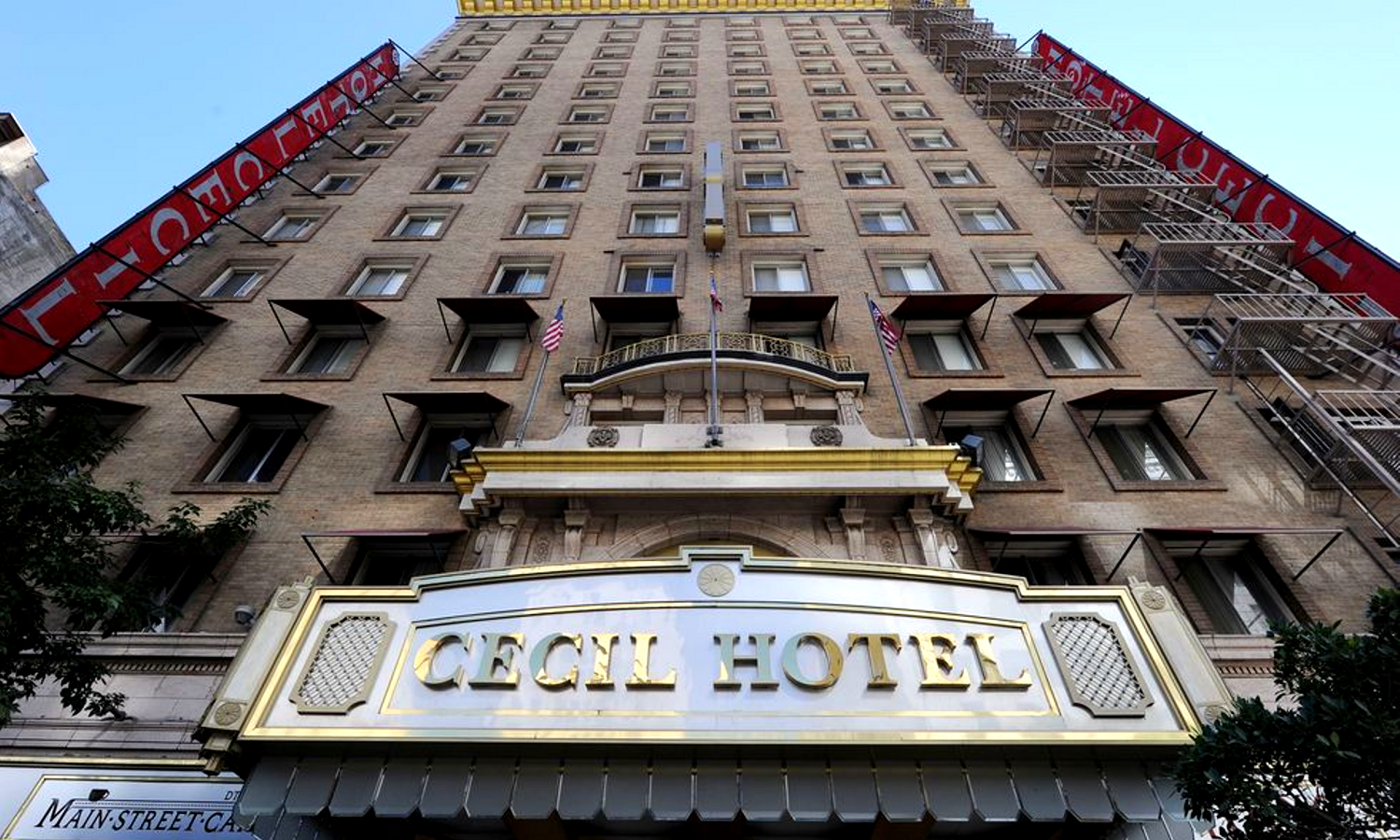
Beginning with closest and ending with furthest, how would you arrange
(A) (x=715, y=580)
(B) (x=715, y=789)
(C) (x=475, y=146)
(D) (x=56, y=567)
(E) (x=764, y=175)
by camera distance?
(B) (x=715, y=789) < (D) (x=56, y=567) < (A) (x=715, y=580) < (E) (x=764, y=175) < (C) (x=475, y=146)

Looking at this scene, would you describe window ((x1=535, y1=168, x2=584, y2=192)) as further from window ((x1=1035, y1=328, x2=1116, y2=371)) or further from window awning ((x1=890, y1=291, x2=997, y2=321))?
window ((x1=1035, y1=328, x2=1116, y2=371))

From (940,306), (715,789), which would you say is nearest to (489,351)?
(940,306)

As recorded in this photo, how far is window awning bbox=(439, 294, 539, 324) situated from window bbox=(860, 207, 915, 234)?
1130 centimetres

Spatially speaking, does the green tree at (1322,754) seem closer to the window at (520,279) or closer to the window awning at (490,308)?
the window awning at (490,308)

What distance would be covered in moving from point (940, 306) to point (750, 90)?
21.2 metres

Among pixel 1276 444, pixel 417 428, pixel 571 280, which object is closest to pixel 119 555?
pixel 417 428

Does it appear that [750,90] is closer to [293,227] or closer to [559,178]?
[559,178]

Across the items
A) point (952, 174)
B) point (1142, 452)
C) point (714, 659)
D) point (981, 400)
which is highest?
point (952, 174)

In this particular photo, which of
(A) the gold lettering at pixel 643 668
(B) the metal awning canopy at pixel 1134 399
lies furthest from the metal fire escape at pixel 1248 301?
(A) the gold lettering at pixel 643 668

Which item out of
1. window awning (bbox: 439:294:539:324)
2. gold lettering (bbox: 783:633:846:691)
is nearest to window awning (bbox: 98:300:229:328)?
window awning (bbox: 439:294:539:324)

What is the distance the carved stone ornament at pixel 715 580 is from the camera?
26.1 ft

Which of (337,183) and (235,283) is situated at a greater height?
(337,183)

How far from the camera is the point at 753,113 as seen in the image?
29688 millimetres

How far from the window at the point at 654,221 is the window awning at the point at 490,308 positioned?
6.29m
